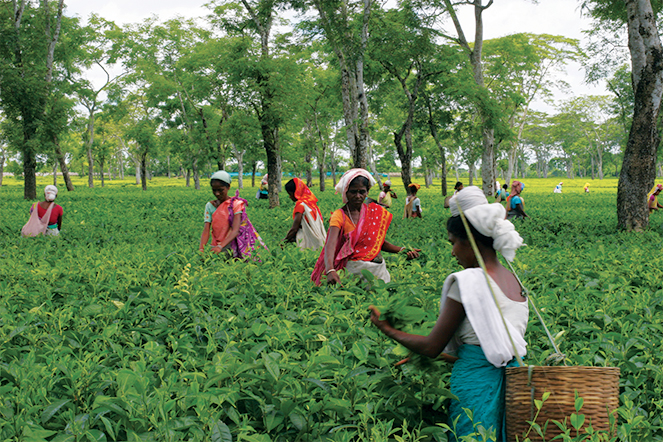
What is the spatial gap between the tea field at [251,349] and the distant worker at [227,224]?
28cm

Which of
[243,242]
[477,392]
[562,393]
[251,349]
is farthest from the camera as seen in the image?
[243,242]

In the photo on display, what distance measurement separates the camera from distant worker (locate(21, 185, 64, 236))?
8.05 metres

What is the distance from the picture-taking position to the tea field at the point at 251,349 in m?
2.14

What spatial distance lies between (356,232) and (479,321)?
234 centimetres

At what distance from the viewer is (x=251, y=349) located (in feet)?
9.26

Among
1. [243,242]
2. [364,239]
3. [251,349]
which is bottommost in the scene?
[251,349]

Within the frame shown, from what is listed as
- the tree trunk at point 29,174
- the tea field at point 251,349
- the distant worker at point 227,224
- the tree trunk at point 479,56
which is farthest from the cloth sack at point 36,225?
the tree trunk at point 29,174

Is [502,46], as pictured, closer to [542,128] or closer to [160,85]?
[160,85]

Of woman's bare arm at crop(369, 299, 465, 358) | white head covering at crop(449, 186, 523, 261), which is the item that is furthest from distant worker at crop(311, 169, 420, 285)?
white head covering at crop(449, 186, 523, 261)

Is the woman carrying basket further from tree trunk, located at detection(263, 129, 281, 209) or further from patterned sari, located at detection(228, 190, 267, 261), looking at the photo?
tree trunk, located at detection(263, 129, 281, 209)

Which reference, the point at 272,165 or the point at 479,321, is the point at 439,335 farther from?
the point at 272,165

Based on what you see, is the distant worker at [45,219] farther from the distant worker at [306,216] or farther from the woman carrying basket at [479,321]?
the woman carrying basket at [479,321]

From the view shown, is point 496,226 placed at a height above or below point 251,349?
above

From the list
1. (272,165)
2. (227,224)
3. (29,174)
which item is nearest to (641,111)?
(227,224)
